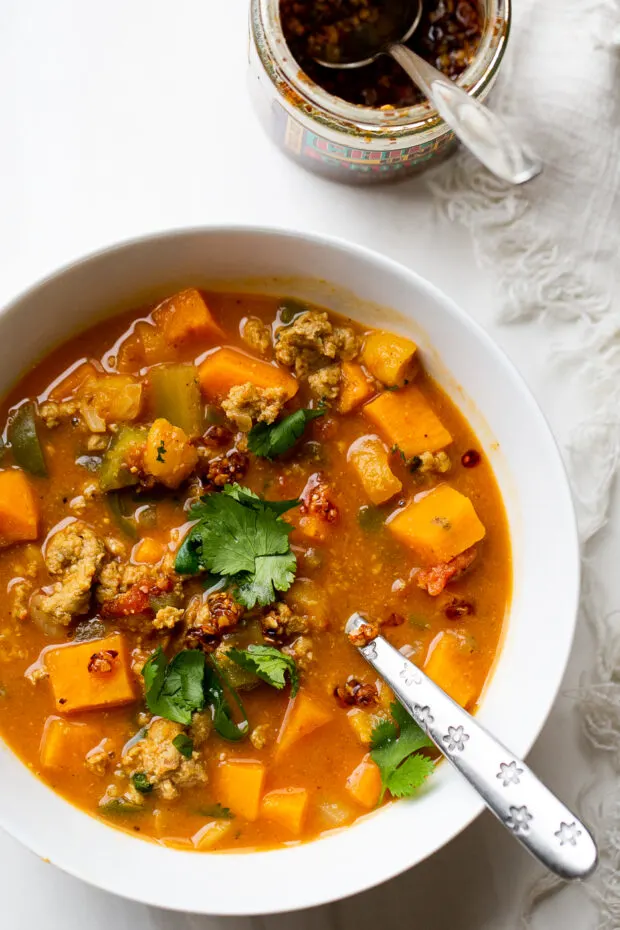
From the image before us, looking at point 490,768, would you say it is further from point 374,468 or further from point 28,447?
point 28,447

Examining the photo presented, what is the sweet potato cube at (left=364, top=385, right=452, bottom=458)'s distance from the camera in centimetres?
333

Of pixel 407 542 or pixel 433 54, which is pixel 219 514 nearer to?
pixel 407 542

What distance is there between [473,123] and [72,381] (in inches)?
62.0

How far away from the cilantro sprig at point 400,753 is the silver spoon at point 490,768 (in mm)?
89

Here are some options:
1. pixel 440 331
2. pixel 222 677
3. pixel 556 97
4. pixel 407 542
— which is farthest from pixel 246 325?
pixel 556 97

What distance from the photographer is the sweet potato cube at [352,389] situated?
333 centimetres

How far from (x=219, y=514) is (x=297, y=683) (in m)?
0.61

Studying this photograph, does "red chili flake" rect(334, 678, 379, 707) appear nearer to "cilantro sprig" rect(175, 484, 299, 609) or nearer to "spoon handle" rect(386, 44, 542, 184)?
"cilantro sprig" rect(175, 484, 299, 609)

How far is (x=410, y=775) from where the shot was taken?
3199 mm

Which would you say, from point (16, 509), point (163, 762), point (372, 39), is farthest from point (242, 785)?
point (372, 39)

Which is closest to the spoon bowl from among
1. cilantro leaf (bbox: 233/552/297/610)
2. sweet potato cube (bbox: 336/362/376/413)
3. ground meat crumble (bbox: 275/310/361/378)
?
ground meat crumble (bbox: 275/310/361/378)

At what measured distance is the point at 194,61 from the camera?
3.68 meters

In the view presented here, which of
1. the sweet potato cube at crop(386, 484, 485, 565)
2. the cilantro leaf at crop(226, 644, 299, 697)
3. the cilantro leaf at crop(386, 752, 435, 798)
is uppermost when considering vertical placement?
the sweet potato cube at crop(386, 484, 485, 565)

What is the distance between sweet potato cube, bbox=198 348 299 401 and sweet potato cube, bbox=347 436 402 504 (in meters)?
0.29
